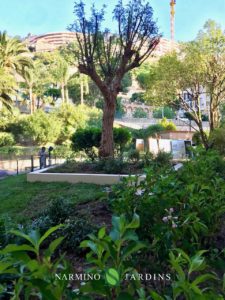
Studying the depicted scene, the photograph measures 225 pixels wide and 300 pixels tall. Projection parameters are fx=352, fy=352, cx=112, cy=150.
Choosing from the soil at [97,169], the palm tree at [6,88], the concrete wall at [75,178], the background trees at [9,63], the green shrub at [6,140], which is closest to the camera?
the concrete wall at [75,178]

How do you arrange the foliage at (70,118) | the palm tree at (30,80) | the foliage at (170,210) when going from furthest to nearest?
the palm tree at (30,80) → the foliage at (70,118) → the foliage at (170,210)

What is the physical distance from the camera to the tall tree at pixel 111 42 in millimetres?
11336

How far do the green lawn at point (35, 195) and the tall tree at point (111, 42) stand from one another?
10.5 ft

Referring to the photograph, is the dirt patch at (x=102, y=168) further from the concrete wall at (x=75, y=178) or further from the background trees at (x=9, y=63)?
the background trees at (x=9, y=63)

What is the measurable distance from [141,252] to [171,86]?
54.4ft

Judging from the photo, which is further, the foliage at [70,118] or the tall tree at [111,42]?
the foliage at [70,118]

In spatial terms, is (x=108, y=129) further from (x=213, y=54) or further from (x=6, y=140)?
(x=6, y=140)

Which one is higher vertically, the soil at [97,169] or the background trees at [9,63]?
the background trees at [9,63]

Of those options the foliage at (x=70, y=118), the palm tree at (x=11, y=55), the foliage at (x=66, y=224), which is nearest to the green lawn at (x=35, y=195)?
the foliage at (x=66, y=224)

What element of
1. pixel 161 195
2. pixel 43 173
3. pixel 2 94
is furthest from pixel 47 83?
pixel 161 195

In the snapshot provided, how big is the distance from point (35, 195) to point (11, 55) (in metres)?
28.0

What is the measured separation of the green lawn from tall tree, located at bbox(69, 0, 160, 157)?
3.21 m

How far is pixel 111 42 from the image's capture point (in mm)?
13633

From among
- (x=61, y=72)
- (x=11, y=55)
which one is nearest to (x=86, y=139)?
(x=11, y=55)
